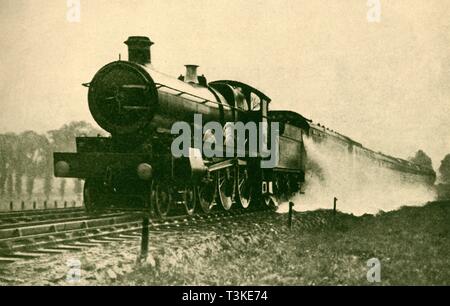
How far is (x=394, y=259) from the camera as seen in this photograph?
7.90m

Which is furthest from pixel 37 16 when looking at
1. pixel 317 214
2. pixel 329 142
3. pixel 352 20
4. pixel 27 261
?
pixel 329 142

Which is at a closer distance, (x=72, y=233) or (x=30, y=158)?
(x=72, y=233)

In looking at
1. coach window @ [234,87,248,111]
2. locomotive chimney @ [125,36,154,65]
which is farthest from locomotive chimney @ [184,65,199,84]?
locomotive chimney @ [125,36,154,65]

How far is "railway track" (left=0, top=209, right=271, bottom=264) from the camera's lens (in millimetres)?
7094

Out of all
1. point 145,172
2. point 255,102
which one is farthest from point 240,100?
point 145,172

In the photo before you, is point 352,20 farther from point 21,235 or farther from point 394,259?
point 21,235

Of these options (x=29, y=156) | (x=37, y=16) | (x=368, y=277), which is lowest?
(x=368, y=277)

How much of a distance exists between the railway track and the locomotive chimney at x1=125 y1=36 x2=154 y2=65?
3007mm

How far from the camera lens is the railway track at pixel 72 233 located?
7094mm

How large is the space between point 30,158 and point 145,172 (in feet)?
42.5

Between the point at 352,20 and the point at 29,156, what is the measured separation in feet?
46.7

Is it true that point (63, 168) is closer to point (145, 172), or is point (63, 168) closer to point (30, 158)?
point (145, 172)

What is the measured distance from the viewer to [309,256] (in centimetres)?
826

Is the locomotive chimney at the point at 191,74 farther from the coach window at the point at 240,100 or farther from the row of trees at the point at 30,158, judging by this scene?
the row of trees at the point at 30,158
